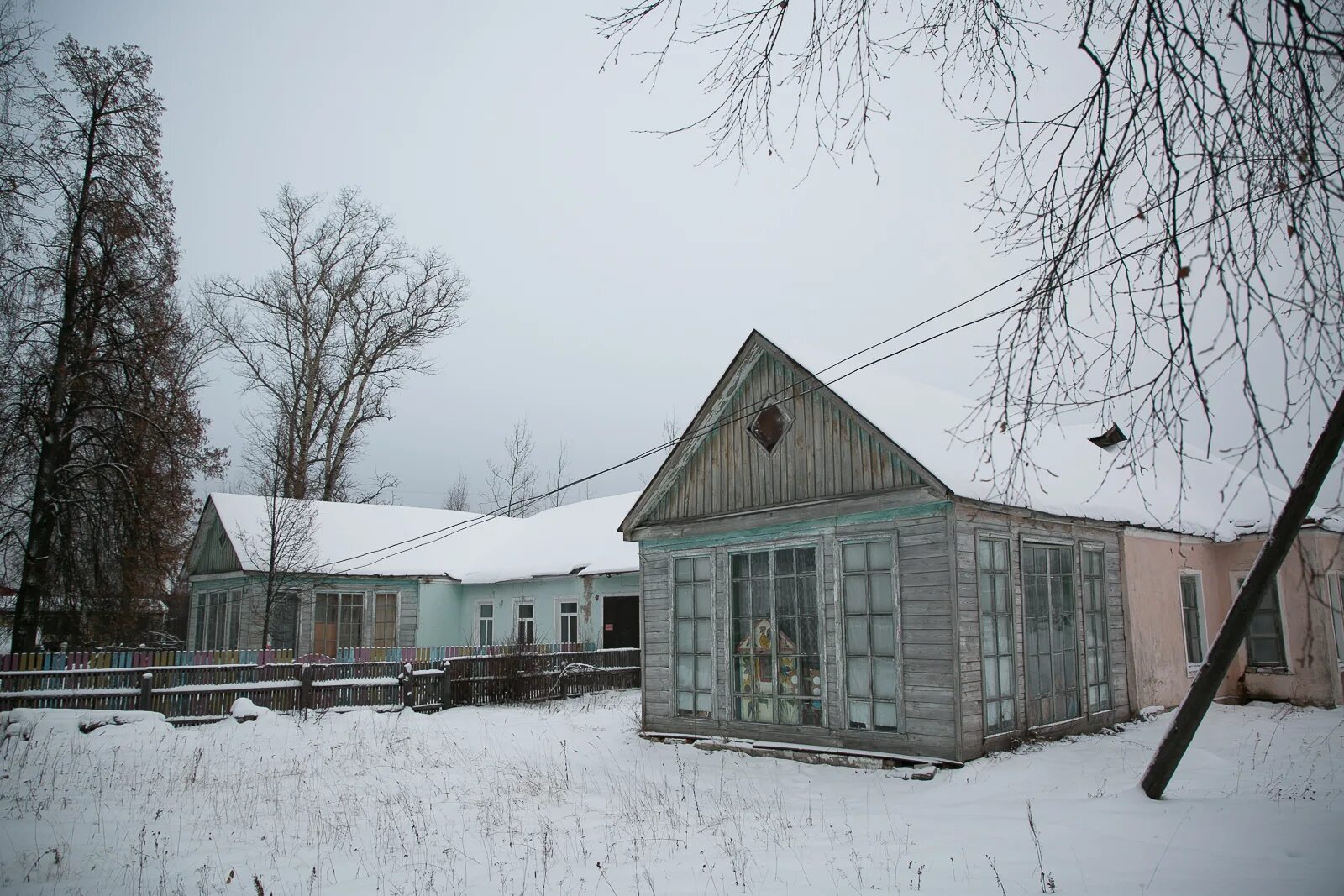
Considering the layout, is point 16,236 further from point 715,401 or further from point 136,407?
point 715,401

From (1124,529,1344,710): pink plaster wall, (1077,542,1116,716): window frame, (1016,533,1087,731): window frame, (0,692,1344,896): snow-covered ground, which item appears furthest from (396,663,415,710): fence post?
(1124,529,1344,710): pink plaster wall

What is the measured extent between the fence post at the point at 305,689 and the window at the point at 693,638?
317 inches

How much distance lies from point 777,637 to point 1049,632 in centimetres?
362

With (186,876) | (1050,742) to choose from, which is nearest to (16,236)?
(186,876)

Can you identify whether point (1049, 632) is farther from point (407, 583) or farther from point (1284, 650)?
point (407, 583)

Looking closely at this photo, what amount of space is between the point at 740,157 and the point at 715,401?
26.8 feet

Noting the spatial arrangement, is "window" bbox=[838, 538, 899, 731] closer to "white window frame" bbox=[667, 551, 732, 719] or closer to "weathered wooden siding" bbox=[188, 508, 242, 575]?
"white window frame" bbox=[667, 551, 732, 719]

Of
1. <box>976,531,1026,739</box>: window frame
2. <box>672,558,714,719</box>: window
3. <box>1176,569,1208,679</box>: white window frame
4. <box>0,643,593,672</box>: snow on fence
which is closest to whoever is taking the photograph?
<box>976,531,1026,739</box>: window frame

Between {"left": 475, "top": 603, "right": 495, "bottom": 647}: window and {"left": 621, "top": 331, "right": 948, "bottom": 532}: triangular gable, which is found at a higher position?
{"left": 621, "top": 331, "right": 948, "bottom": 532}: triangular gable

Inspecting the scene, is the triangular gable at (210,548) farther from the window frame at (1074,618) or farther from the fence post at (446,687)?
the window frame at (1074,618)

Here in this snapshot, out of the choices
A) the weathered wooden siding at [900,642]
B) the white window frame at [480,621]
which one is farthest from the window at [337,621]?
the weathered wooden siding at [900,642]

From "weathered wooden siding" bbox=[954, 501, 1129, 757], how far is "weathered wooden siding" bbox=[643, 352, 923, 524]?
1167 mm

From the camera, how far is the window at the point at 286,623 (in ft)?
81.5

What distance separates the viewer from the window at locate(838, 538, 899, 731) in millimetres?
10352
